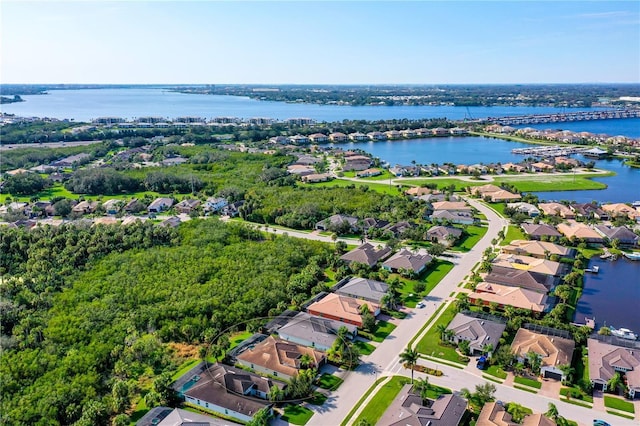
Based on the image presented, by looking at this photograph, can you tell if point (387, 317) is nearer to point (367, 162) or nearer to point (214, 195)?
point (214, 195)

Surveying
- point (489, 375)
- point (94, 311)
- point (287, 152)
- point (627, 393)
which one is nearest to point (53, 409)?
point (94, 311)

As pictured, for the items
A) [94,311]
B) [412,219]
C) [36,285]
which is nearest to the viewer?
[94,311]

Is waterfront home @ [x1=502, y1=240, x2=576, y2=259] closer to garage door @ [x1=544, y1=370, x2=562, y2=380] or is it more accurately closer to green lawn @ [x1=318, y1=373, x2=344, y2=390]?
garage door @ [x1=544, y1=370, x2=562, y2=380]

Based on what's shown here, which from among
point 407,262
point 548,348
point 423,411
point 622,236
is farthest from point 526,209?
point 423,411

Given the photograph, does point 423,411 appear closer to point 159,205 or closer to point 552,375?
point 552,375

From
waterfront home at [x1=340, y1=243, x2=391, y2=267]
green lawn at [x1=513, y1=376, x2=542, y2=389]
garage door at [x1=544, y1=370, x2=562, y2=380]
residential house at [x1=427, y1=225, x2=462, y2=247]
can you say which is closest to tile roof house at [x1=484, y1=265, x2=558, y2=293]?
residential house at [x1=427, y1=225, x2=462, y2=247]

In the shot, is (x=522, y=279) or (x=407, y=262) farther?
(x=407, y=262)
